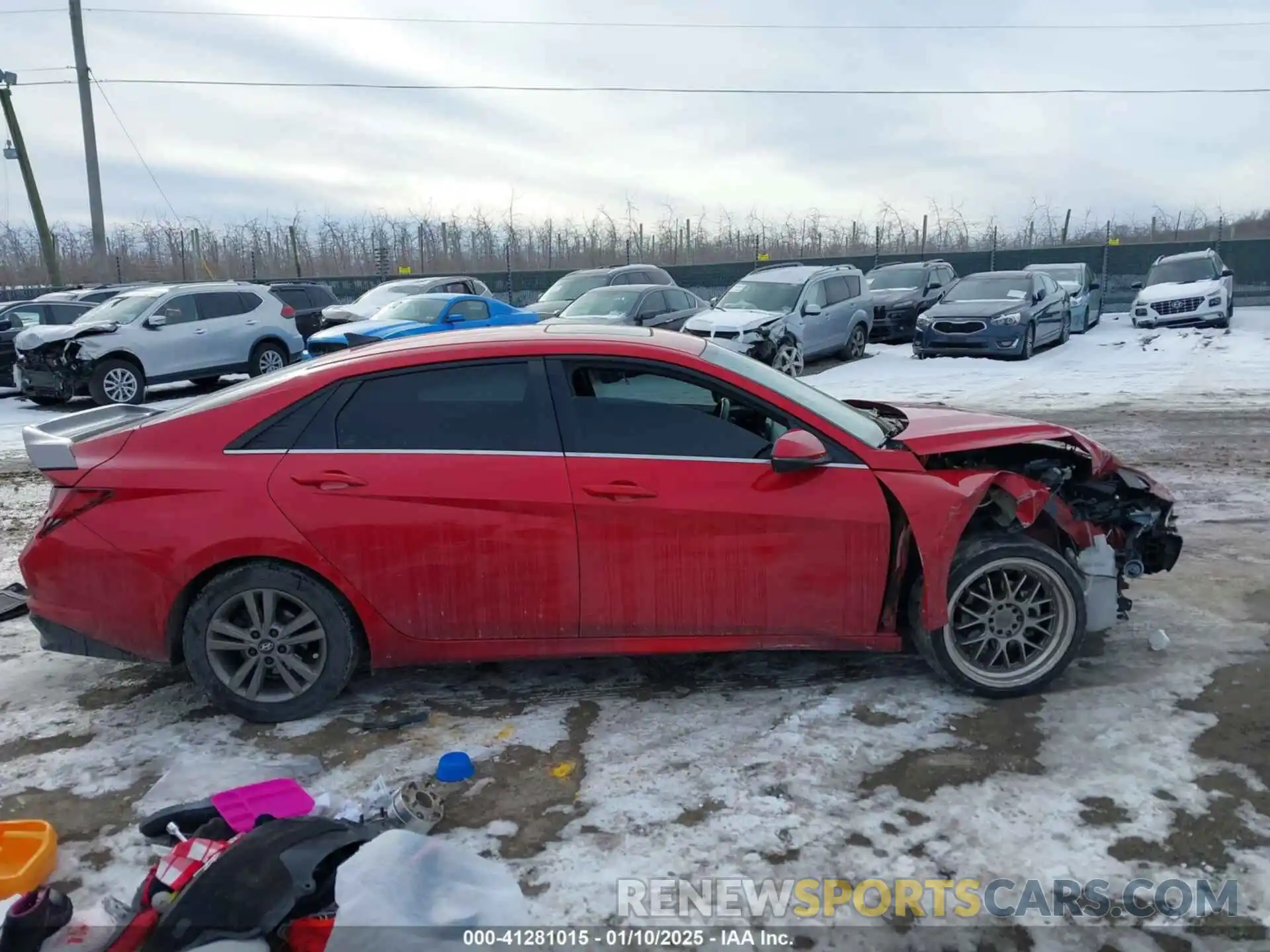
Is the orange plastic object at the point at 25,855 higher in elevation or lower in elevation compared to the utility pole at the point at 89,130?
lower

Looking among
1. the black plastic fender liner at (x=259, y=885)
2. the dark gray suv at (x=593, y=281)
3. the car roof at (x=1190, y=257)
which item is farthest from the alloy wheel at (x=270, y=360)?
the car roof at (x=1190, y=257)

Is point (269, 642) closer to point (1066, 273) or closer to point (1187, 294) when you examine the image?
point (1187, 294)

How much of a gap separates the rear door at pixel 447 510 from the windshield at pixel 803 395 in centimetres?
89

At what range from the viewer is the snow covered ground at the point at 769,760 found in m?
3.09

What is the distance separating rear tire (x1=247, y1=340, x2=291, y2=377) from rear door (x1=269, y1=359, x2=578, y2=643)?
528 inches

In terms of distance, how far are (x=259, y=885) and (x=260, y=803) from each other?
2.02 feet

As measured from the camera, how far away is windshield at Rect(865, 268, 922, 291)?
21.9 metres

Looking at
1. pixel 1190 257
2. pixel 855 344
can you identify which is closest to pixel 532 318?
pixel 855 344

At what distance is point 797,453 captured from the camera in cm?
394

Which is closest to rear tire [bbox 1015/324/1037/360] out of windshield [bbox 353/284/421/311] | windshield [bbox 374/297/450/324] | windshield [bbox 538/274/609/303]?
windshield [bbox 538/274/609/303]

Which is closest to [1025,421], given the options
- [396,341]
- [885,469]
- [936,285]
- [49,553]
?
[885,469]

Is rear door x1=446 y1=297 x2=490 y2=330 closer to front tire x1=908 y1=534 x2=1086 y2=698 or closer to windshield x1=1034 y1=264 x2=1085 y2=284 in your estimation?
front tire x1=908 y1=534 x2=1086 y2=698

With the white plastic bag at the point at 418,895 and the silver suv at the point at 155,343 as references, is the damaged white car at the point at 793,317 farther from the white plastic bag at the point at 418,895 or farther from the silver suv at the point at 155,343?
the white plastic bag at the point at 418,895

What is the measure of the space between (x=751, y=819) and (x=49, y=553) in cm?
311
